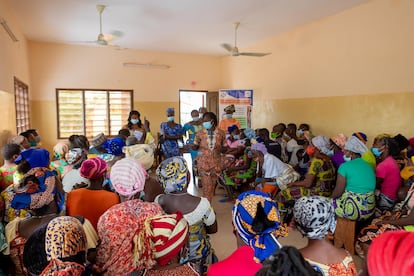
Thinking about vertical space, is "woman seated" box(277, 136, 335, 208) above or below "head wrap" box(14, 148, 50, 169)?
below

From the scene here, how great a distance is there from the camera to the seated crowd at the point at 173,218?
1155mm

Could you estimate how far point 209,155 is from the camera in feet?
13.0

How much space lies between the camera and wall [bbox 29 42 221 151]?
7.53 metres

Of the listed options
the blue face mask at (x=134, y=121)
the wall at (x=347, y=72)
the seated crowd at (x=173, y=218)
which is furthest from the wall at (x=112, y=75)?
the seated crowd at (x=173, y=218)

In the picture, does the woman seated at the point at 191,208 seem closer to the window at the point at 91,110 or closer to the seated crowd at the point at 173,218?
the seated crowd at the point at 173,218

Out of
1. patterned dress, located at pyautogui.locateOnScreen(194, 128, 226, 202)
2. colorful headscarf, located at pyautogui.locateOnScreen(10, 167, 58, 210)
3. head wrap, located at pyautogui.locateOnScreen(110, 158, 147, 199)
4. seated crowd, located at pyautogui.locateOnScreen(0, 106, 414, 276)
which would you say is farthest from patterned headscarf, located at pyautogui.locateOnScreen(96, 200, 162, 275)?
patterned dress, located at pyautogui.locateOnScreen(194, 128, 226, 202)

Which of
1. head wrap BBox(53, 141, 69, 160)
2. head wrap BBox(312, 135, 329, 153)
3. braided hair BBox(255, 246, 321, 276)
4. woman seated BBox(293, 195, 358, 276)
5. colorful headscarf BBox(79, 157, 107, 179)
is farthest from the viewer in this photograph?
head wrap BBox(312, 135, 329, 153)

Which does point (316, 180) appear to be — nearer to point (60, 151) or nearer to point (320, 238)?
point (320, 238)

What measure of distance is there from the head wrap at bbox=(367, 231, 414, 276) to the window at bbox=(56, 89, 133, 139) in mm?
8098

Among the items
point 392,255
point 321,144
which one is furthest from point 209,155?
point 392,255

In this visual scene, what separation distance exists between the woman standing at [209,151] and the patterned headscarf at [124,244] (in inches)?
100

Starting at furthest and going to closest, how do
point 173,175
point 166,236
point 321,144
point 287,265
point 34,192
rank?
point 321,144, point 173,175, point 34,192, point 166,236, point 287,265

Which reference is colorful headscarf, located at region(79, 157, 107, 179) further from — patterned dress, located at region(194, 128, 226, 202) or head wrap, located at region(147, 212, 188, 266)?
patterned dress, located at region(194, 128, 226, 202)

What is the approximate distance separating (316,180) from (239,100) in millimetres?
4496
